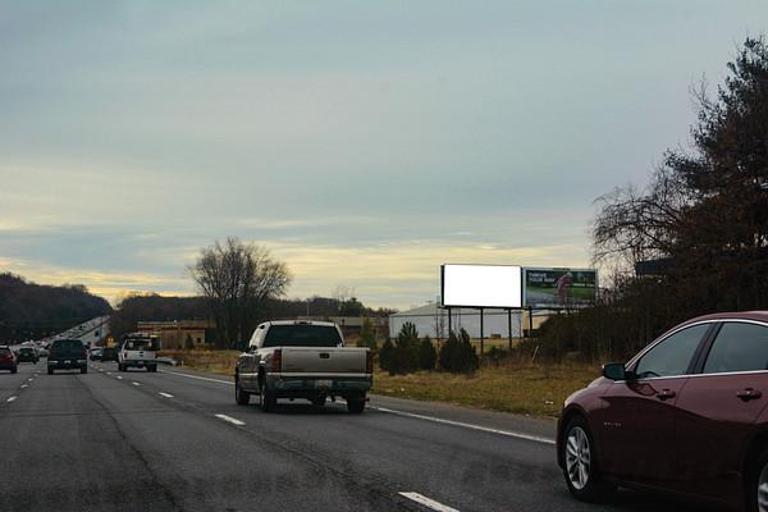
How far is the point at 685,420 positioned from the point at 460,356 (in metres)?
34.9

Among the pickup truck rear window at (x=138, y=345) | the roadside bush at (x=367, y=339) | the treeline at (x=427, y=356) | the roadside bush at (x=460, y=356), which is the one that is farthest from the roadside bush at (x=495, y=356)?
the pickup truck rear window at (x=138, y=345)

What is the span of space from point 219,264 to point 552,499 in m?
122

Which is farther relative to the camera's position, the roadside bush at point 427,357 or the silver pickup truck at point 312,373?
the roadside bush at point 427,357

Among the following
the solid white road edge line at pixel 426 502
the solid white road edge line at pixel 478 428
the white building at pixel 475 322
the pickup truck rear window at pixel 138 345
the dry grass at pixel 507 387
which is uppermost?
the white building at pixel 475 322

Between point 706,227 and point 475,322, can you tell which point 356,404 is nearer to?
point 706,227

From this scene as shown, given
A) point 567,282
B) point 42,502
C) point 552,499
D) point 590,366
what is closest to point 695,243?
point 590,366

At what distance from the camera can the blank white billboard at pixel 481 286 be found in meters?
66.6

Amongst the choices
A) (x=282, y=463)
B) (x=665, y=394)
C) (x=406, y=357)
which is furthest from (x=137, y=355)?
(x=665, y=394)

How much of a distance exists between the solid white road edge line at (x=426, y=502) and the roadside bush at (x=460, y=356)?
3216cm

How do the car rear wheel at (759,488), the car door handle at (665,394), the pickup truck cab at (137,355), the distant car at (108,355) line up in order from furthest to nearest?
the distant car at (108,355), the pickup truck cab at (137,355), the car door handle at (665,394), the car rear wheel at (759,488)

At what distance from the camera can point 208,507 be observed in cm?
845

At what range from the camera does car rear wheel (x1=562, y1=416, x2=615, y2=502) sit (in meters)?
8.49

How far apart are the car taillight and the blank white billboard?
4793 centimetres

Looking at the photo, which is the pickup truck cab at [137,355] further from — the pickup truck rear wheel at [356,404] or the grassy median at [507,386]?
the pickup truck rear wheel at [356,404]
